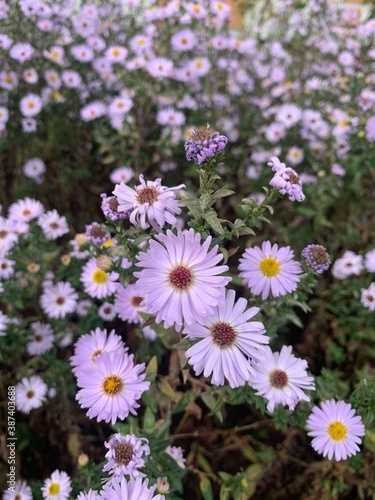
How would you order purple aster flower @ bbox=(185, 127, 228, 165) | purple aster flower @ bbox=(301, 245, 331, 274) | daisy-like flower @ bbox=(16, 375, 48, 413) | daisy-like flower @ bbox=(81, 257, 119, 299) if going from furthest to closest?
1. daisy-like flower @ bbox=(16, 375, 48, 413)
2. daisy-like flower @ bbox=(81, 257, 119, 299)
3. purple aster flower @ bbox=(301, 245, 331, 274)
4. purple aster flower @ bbox=(185, 127, 228, 165)

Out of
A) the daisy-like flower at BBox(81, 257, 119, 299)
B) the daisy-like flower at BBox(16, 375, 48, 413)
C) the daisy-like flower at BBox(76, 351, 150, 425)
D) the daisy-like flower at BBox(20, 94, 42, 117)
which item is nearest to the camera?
the daisy-like flower at BBox(76, 351, 150, 425)

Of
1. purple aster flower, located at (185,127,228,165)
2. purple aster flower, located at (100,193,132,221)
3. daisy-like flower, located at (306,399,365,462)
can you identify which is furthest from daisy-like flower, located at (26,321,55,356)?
purple aster flower, located at (185,127,228,165)

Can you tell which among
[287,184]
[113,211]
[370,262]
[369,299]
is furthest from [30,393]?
[370,262]

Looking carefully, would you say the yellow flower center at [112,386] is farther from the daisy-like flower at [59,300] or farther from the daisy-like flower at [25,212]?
the daisy-like flower at [25,212]

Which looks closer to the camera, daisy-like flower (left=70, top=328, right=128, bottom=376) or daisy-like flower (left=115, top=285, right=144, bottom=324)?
daisy-like flower (left=70, top=328, right=128, bottom=376)

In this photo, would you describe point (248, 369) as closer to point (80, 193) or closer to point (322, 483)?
point (322, 483)

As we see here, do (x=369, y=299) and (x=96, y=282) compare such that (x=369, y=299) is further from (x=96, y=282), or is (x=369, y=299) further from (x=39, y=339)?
(x=39, y=339)

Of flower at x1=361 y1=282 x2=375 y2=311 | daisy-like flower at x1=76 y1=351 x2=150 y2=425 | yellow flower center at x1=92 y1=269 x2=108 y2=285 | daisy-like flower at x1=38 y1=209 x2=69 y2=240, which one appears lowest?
daisy-like flower at x1=76 y1=351 x2=150 y2=425

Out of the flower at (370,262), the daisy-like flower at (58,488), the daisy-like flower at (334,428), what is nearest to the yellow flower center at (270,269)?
the daisy-like flower at (334,428)

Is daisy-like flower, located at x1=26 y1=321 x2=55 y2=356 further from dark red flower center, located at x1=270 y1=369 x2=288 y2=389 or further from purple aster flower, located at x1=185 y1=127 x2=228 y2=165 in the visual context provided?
purple aster flower, located at x1=185 y1=127 x2=228 y2=165
